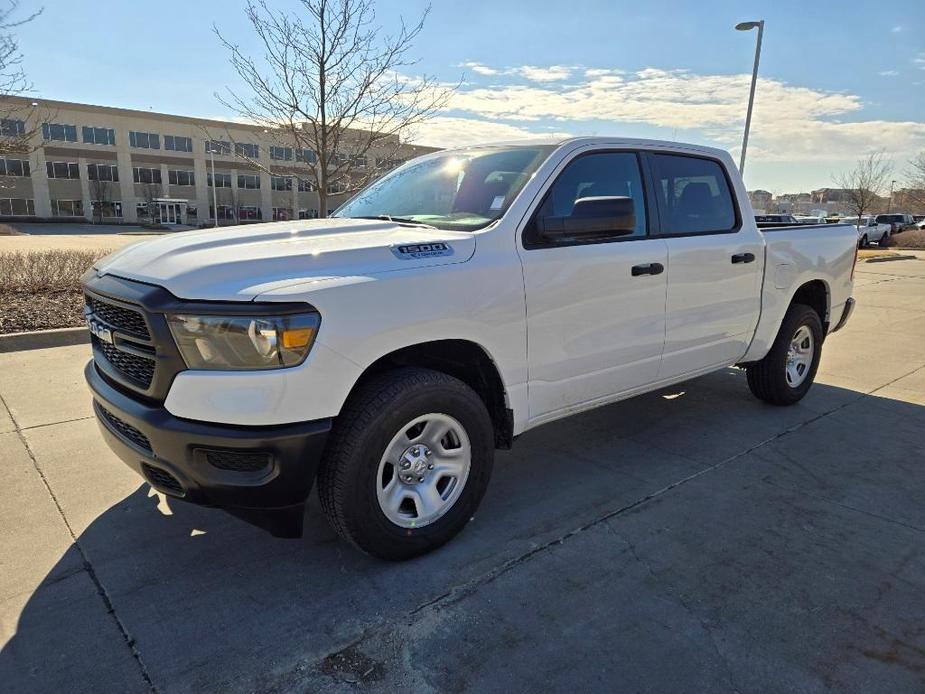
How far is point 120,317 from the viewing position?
273 centimetres

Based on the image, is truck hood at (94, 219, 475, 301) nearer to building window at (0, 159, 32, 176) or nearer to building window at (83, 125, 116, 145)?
building window at (0, 159, 32, 176)

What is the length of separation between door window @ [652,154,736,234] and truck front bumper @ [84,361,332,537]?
2655mm

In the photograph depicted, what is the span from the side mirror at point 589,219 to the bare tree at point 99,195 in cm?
7311

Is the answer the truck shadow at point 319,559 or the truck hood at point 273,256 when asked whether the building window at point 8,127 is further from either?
the truck shadow at point 319,559

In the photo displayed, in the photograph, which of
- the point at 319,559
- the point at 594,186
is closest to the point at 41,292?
the point at 319,559

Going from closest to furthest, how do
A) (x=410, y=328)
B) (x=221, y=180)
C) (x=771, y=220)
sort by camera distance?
(x=410, y=328), (x=771, y=220), (x=221, y=180)

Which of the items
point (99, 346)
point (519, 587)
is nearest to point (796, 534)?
point (519, 587)

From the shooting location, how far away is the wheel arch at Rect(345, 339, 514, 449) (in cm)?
289

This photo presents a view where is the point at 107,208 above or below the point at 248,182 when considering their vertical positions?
below

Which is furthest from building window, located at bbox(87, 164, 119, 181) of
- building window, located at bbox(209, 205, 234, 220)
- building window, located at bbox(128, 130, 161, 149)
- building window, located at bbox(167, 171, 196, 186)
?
building window, located at bbox(209, 205, 234, 220)

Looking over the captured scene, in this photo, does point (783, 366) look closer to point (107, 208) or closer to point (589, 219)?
point (589, 219)

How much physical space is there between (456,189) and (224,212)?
73.6 metres

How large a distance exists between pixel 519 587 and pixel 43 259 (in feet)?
34.8

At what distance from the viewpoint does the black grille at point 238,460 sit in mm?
2439
